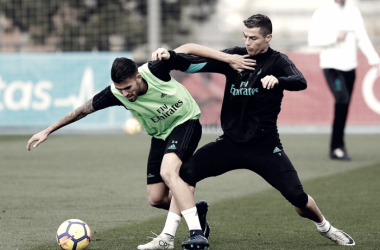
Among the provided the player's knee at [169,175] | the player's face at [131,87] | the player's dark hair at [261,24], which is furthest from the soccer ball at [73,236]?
the player's dark hair at [261,24]

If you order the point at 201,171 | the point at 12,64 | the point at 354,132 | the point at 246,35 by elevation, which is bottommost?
the point at 354,132

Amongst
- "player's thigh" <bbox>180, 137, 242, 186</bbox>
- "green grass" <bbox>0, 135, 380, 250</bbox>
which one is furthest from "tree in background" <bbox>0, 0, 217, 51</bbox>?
"player's thigh" <bbox>180, 137, 242, 186</bbox>

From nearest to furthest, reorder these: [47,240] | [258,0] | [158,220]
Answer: [47,240] → [158,220] → [258,0]

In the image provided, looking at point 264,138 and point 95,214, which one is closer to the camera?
point 264,138

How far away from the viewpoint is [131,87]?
5043mm

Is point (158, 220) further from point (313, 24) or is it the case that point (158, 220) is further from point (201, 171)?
point (313, 24)

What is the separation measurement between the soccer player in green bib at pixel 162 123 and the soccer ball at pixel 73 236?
0.43 metres

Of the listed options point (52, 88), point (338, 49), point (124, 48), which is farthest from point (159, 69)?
point (124, 48)

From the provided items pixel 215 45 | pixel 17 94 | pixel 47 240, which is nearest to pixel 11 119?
pixel 17 94

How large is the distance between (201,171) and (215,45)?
45.6 feet

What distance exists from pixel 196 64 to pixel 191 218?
3.92ft

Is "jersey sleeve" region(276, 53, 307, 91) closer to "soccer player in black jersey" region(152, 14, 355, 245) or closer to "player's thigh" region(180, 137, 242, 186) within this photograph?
"soccer player in black jersey" region(152, 14, 355, 245)

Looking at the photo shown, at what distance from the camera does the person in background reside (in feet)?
34.4

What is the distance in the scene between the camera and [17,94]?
15.9 m
